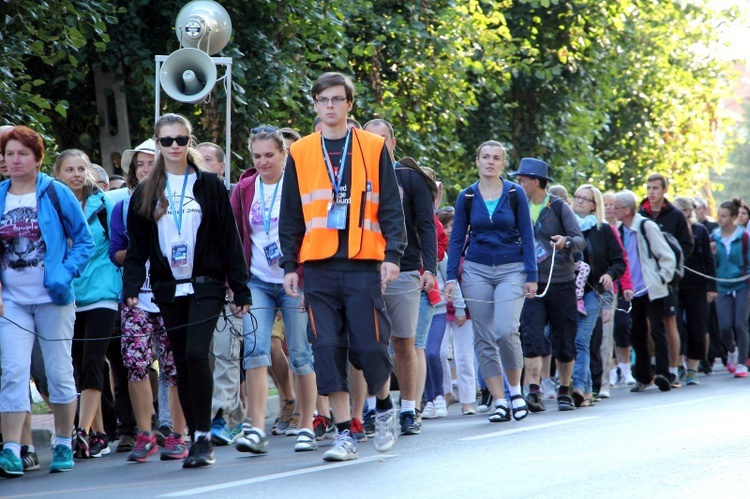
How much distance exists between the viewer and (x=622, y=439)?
921cm

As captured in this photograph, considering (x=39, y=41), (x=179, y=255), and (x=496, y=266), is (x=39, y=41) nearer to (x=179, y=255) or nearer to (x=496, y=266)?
(x=496, y=266)

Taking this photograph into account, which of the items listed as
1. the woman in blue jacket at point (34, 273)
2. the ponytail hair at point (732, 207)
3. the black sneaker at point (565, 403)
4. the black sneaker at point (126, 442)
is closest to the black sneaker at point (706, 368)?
the ponytail hair at point (732, 207)

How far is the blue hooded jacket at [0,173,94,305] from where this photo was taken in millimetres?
8945

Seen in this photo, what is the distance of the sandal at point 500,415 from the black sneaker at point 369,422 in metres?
1.16

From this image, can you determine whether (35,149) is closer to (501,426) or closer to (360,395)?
(360,395)

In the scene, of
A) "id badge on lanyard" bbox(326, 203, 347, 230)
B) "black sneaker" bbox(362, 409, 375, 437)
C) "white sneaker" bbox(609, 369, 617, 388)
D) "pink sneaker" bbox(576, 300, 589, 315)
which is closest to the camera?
"id badge on lanyard" bbox(326, 203, 347, 230)

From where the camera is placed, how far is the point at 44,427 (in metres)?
→ 12.2

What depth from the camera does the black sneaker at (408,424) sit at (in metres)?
10.4

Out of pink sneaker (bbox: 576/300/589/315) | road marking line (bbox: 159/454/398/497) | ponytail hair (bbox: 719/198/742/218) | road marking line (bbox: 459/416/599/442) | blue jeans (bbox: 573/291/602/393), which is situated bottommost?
road marking line (bbox: 159/454/398/497)

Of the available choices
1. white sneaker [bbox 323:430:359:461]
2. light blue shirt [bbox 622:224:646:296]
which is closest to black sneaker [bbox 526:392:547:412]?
light blue shirt [bbox 622:224:646:296]

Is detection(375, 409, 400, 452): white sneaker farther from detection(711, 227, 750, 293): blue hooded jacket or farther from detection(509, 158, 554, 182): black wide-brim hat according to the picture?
detection(711, 227, 750, 293): blue hooded jacket

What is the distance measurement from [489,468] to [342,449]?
94 centimetres

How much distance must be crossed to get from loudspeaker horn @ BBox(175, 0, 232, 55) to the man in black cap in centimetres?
377

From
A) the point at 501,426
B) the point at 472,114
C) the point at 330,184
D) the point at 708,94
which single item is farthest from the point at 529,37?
the point at 330,184
